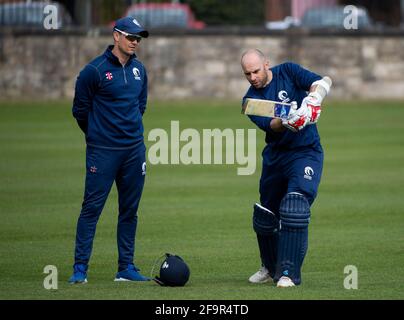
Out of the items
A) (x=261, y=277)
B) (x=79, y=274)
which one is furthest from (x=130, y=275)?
(x=261, y=277)

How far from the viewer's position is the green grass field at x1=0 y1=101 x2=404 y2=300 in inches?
397

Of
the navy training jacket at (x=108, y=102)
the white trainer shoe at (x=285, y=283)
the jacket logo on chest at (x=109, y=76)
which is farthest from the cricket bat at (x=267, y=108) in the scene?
the white trainer shoe at (x=285, y=283)

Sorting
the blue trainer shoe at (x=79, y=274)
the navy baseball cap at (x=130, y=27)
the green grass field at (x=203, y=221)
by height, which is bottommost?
the green grass field at (x=203, y=221)

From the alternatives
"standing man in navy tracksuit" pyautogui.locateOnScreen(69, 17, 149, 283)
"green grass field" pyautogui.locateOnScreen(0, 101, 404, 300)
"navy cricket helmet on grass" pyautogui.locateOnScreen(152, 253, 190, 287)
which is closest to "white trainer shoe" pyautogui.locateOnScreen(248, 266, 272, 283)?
"green grass field" pyautogui.locateOnScreen(0, 101, 404, 300)

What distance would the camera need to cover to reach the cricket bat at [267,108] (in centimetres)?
998

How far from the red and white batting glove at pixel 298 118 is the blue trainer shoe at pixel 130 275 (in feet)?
6.71

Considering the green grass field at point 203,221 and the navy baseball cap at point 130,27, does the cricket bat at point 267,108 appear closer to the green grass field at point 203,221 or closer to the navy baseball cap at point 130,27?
the navy baseball cap at point 130,27

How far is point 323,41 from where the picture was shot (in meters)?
32.2

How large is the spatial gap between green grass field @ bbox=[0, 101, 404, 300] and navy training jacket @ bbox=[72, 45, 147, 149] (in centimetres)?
133

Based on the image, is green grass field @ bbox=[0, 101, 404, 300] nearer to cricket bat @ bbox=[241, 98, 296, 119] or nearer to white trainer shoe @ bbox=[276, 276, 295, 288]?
white trainer shoe @ bbox=[276, 276, 295, 288]

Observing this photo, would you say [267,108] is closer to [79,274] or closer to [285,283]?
[285,283]

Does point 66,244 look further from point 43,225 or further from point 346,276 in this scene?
point 346,276
